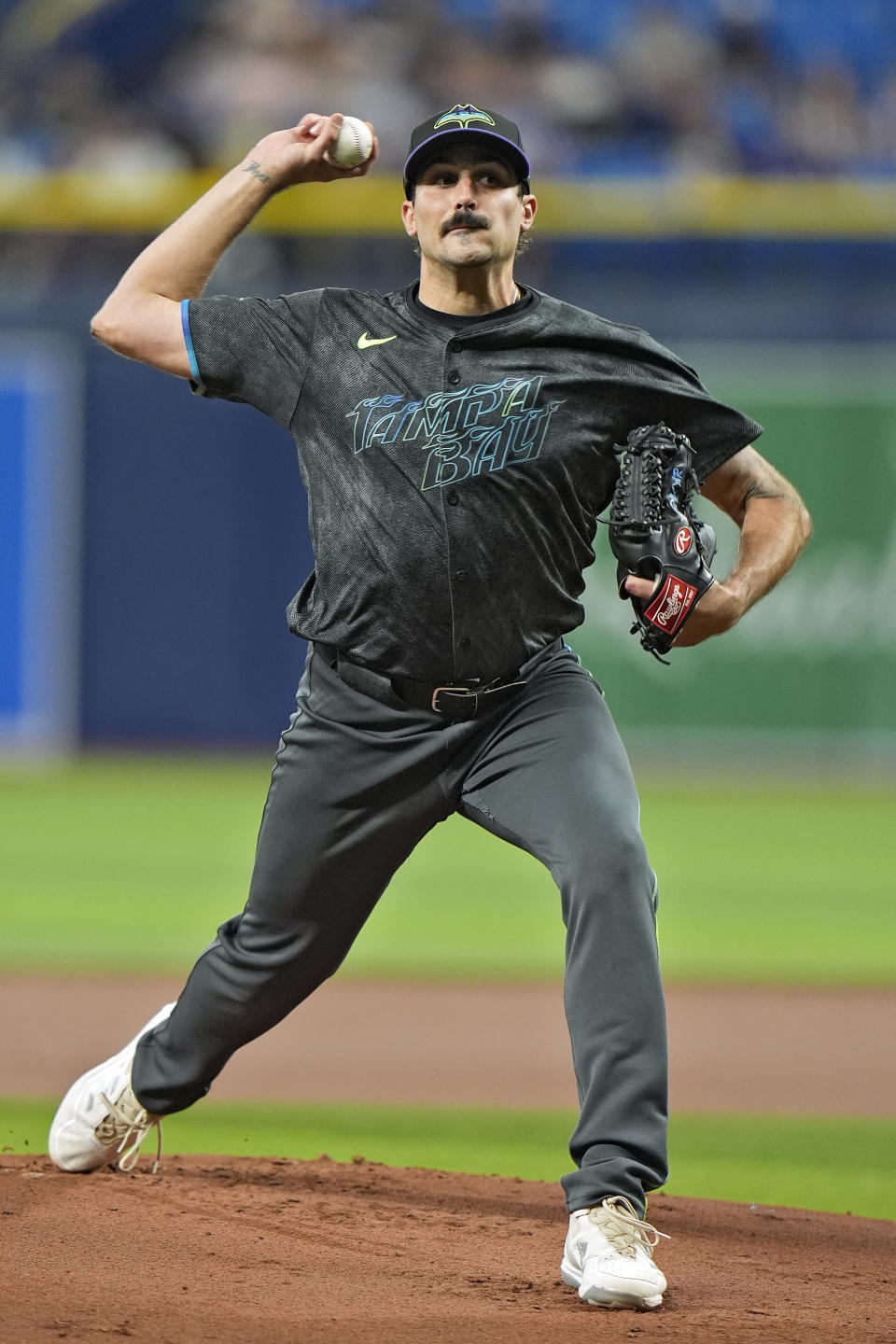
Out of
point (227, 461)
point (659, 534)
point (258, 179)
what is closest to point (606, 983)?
point (659, 534)

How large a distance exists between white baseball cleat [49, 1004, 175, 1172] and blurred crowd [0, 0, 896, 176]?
37.4 feet

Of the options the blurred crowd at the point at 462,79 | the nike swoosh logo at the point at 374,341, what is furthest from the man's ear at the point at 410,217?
the blurred crowd at the point at 462,79

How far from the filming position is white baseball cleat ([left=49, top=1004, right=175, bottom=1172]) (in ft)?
12.4

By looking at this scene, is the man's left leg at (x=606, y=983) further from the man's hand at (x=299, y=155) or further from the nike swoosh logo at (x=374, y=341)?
the man's hand at (x=299, y=155)

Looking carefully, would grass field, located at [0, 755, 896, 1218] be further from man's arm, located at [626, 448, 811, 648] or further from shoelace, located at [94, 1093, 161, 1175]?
man's arm, located at [626, 448, 811, 648]

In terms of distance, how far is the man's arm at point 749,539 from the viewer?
3.39 meters

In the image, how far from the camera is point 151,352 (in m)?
3.53

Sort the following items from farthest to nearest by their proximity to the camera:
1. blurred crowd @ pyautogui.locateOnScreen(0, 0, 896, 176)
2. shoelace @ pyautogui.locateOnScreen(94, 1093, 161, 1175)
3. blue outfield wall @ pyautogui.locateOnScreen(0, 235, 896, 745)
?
blurred crowd @ pyautogui.locateOnScreen(0, 0, 896, 176)
blue outfield wall @ pyautogui.locateOnScreen(0, 235, 896, 745)
shoelace @ pyautogui.locateOnScreen(94, 1093, 161, 1175)

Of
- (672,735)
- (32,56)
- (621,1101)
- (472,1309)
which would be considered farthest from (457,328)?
(32,56)

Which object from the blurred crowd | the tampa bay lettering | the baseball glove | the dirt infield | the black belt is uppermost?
the blurred crowd

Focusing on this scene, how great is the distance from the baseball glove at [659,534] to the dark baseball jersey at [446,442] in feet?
0.39

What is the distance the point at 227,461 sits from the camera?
43.5 ft

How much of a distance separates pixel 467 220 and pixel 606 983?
4.57 feet

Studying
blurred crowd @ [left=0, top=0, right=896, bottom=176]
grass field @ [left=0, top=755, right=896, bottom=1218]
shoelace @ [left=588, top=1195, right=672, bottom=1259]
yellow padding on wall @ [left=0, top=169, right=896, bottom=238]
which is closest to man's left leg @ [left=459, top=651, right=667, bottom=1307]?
shoelace @ [left=588, top=1195, right=672, bottom=1259]
